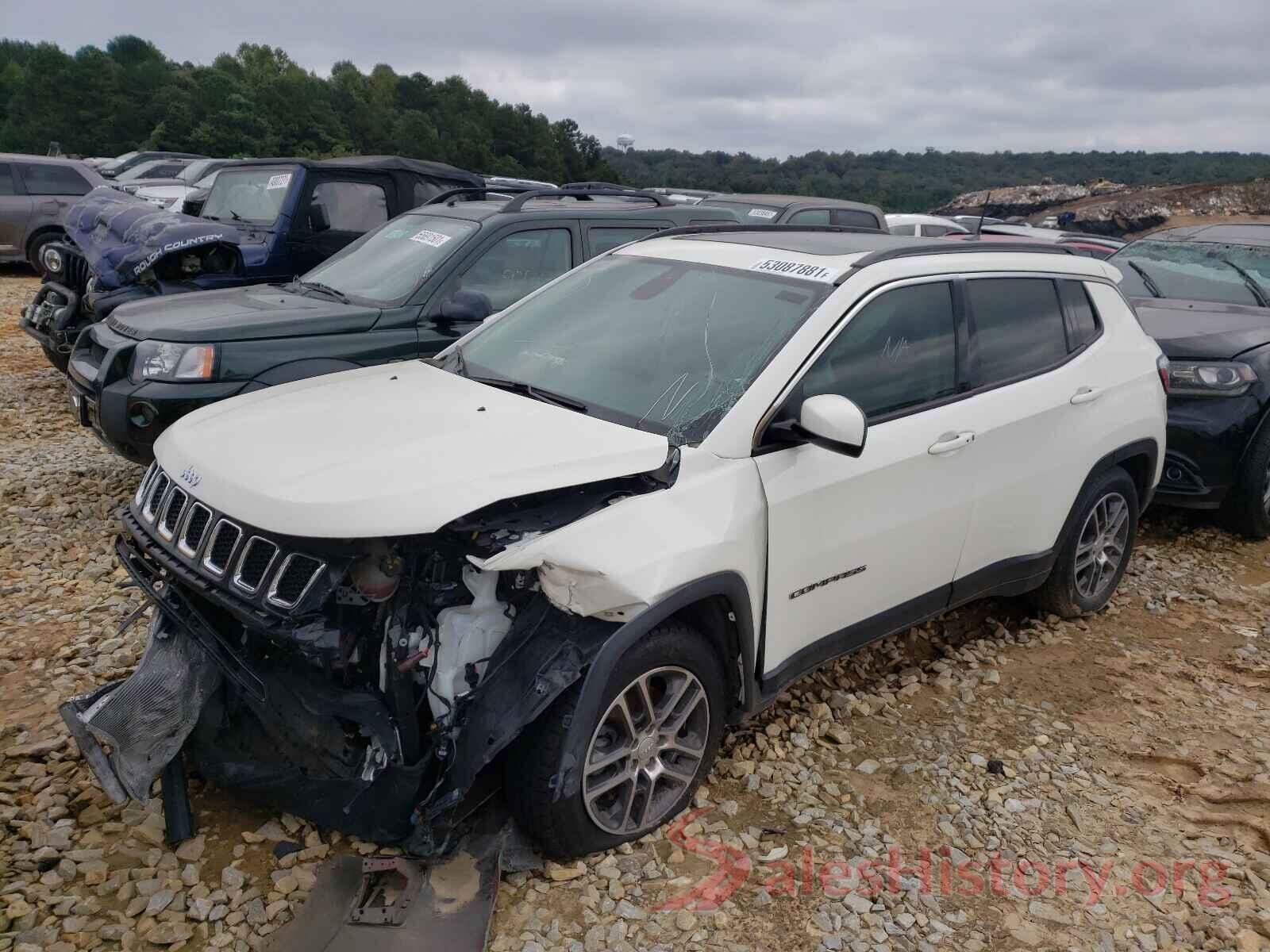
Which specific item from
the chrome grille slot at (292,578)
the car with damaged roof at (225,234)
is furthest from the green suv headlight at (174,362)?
the chrome grille slot at (292,578)

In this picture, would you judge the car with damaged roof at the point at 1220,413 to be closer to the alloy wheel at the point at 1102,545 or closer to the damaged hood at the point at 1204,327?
the damaged hood at the point at 1204,327

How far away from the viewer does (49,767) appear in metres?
3.33

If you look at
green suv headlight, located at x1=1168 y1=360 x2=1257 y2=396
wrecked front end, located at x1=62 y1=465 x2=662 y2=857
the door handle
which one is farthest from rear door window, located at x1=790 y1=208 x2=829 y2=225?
wrecked front end, located at x1=62 y1=465 x2=662 y2=857

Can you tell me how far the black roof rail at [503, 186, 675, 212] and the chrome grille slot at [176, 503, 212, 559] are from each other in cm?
360

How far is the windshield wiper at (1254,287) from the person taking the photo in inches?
264

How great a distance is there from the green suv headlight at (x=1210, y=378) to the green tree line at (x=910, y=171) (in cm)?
3880

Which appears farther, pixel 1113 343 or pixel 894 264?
pixel 1113 343

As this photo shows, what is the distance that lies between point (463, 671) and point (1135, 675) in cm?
334

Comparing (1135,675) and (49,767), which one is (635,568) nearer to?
(49,767)

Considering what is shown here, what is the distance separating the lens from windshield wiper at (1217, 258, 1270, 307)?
6.72m

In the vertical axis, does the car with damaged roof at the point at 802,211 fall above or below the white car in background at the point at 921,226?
above

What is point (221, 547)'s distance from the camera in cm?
282

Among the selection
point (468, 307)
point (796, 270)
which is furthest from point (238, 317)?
point (796, 270)

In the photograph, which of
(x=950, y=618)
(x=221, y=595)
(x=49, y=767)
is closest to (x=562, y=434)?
(x=221, y=595)
